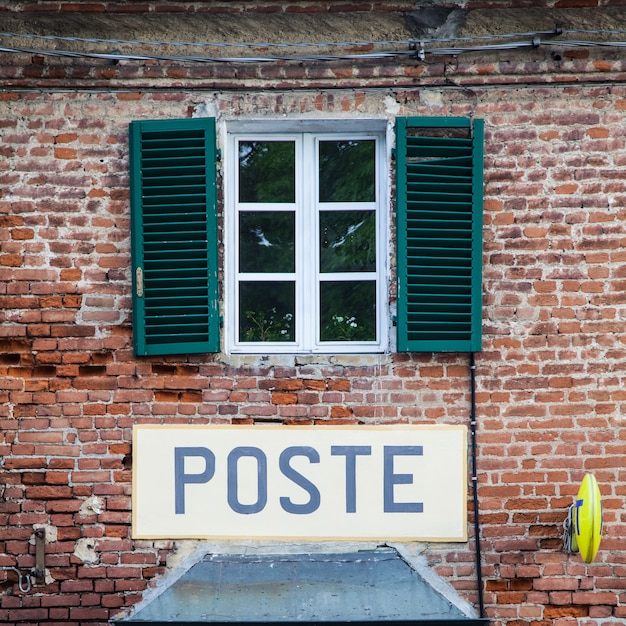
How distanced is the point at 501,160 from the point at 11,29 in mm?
3335

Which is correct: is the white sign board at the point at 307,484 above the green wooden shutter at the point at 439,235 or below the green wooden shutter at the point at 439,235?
below

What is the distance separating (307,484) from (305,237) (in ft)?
5.31

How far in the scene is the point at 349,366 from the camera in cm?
635

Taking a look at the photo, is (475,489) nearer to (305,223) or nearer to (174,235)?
(305,223)

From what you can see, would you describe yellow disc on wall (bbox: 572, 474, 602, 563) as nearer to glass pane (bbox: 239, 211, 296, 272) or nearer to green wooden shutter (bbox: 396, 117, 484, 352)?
green wooden shutter (bbox: 396, 117, 484, 352)

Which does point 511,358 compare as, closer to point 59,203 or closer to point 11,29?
point 59,203

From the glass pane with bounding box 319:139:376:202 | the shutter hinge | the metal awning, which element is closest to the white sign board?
the metal awning

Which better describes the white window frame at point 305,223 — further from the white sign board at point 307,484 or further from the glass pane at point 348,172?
the white sign board at point 307,484

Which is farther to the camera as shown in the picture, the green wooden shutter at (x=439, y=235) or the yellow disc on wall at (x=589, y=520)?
the green wooden shutter at (x=439, y=235)

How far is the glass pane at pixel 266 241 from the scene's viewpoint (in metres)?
6.57

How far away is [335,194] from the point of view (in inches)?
260

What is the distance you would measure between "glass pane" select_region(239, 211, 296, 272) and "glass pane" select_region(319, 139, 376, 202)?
324 mm

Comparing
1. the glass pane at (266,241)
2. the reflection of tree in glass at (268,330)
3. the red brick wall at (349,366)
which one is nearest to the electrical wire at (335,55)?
the red brick wall at (349,366)

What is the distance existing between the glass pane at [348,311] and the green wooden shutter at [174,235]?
738 millimetres
